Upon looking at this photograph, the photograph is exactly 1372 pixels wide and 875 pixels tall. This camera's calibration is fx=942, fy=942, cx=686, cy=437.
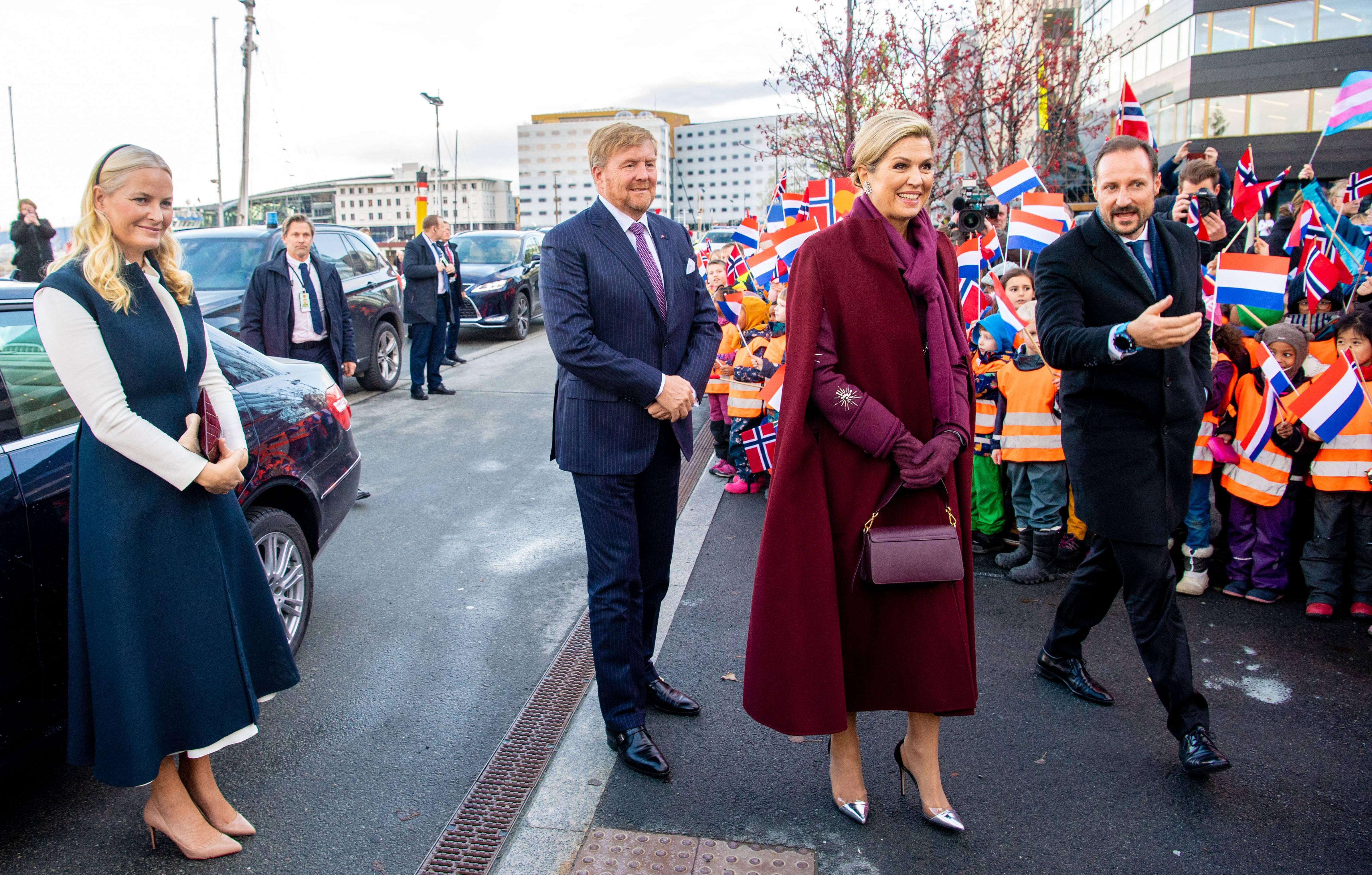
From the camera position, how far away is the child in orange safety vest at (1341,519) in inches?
171

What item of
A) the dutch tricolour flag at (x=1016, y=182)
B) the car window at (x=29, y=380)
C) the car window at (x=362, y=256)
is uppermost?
the dutch tricolour flag at (x=1016, y=182)

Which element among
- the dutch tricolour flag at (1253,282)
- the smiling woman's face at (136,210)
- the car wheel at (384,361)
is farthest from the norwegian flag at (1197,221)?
the car wheel at (384,361)

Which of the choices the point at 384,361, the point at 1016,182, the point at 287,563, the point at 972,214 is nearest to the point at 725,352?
the point at 972,214

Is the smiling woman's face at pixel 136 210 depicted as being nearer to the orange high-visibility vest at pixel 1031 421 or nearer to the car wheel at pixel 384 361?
the orange high-visibility vest at pixel 1031 421

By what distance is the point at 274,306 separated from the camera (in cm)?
671

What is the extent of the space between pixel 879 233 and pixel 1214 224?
2.95 meters

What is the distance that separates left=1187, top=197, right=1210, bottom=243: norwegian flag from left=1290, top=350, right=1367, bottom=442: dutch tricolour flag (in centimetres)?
85

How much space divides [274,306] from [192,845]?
15.8 ft

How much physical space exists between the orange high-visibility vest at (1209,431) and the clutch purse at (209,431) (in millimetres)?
4357

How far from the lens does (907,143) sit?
8.43ft

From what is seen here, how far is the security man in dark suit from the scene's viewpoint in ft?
33.9

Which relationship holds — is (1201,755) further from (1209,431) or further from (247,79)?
(247,79)

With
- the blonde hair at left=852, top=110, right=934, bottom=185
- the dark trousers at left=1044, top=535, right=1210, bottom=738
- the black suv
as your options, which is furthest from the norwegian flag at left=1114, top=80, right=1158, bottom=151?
the black suv

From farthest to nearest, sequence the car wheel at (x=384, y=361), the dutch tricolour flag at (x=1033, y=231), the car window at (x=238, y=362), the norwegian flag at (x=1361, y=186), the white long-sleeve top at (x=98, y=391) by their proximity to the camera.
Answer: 1. the car wheel at (x=384, y=361)
2. the norwegian flag at (x=1361, y=186)
3. the dutch tricolour flag at (x=1033, y=231)
4. the car window at (x=238, y=362)
5. the white long-sleeve top at (x=98, y=391)
